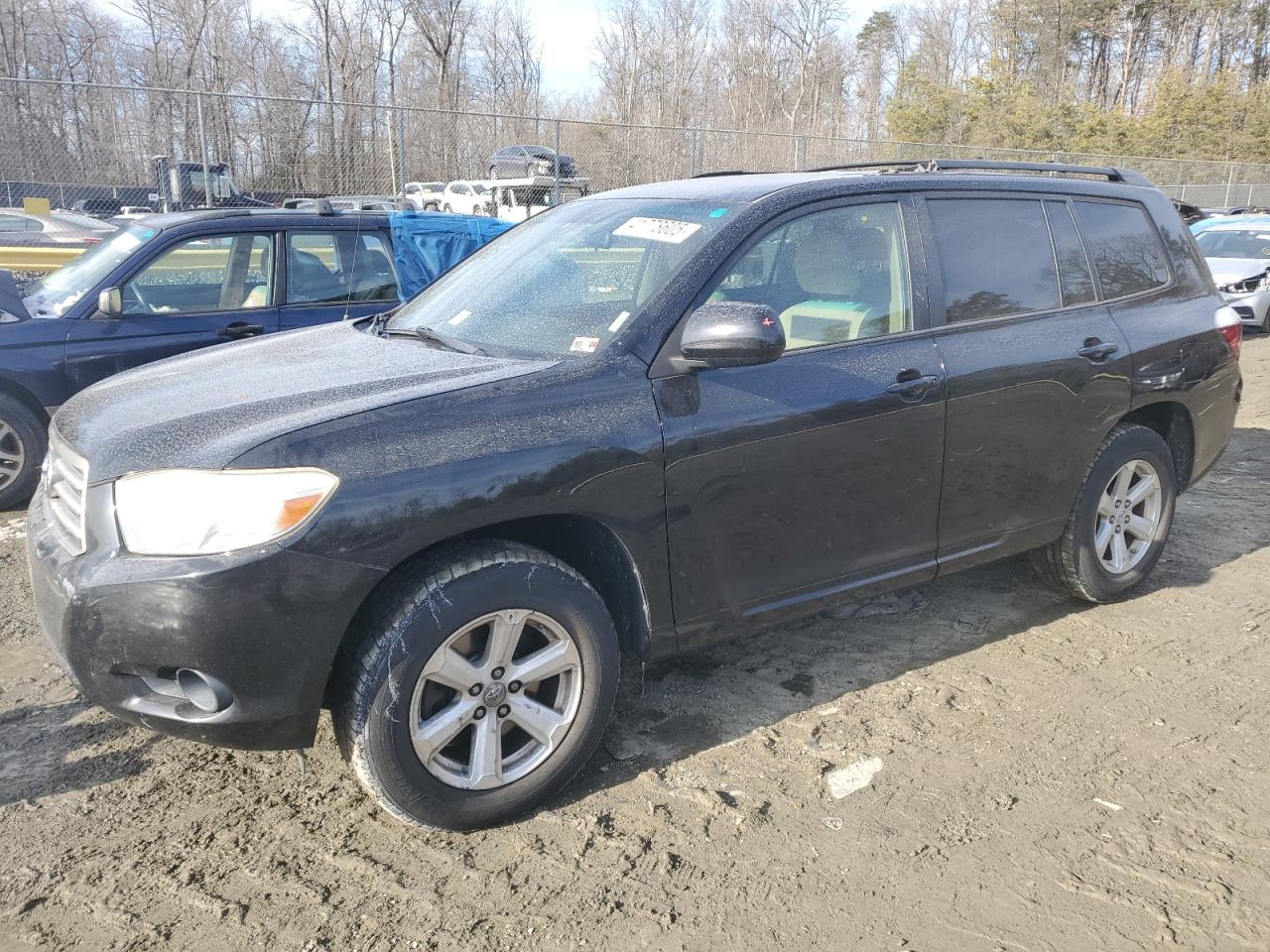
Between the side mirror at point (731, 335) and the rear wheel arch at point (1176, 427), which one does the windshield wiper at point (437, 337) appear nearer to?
the side mirror at point (731, 335)

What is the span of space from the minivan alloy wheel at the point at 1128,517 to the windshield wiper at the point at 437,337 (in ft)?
9.11

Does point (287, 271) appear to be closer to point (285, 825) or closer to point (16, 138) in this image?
point (285, 825)

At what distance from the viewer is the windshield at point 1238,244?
13.8m

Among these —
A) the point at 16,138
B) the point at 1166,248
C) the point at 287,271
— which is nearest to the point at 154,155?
the point at 16,138

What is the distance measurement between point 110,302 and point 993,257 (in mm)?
4829

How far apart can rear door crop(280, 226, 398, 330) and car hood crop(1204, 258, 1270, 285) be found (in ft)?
38.1

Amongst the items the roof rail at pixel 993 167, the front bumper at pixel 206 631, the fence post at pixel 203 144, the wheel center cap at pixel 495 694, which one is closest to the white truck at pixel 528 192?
the fence post at pixel 203 144

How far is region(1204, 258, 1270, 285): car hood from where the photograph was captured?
527 inches

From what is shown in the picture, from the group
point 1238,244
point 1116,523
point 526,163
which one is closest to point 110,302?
point 1116,523

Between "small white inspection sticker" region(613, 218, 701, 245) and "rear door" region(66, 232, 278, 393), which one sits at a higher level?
"small white inspection sticker" region(613, 218, 701, 245)

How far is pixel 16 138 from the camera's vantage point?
12938 mm

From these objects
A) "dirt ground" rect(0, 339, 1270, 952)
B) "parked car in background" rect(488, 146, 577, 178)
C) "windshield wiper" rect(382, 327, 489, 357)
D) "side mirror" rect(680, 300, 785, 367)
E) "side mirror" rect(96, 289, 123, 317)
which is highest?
"parked car in background" rect(488, 146, 577, 178)

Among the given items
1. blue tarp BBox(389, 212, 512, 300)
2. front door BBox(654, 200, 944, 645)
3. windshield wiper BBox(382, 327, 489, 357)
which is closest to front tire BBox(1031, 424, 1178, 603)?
front door BBox(654, 200, 944, 645)

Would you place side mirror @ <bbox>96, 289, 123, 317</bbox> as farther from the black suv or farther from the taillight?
the taillight
